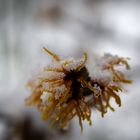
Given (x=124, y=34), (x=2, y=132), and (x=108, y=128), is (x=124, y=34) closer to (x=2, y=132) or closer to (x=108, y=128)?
(x=108, y=128)

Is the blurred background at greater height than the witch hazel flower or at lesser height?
lesser

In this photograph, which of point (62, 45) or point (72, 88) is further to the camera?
point (62, 45)

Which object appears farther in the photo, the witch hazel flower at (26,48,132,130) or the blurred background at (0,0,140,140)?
the blurred background at (0,0,140,140)

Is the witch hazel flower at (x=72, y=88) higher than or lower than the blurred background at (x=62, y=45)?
higher

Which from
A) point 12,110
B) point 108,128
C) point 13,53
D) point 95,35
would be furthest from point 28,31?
point 12,110

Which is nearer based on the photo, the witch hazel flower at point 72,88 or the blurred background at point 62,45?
the witch hazel flower at point 72,88
